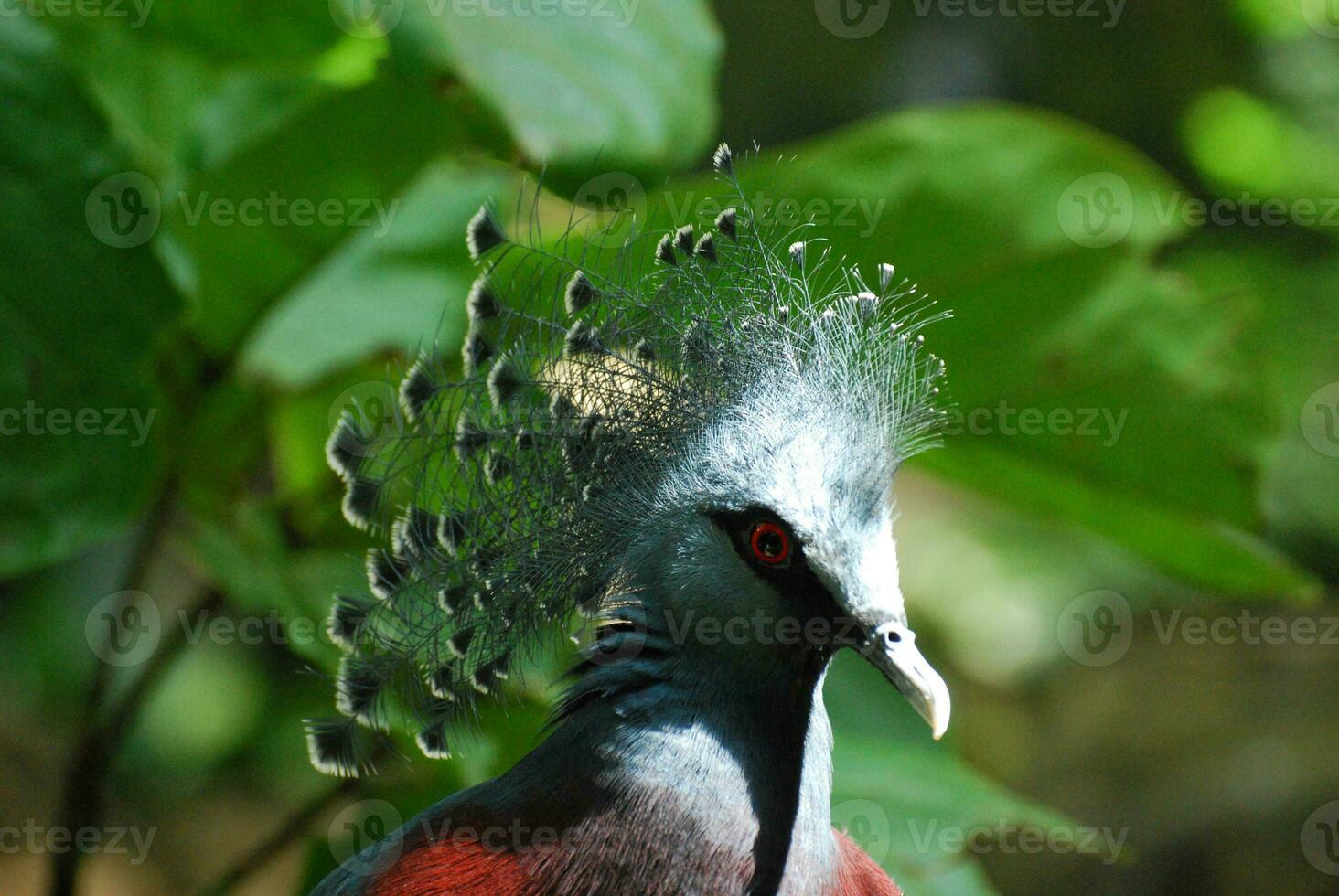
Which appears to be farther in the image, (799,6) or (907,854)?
(799,6)

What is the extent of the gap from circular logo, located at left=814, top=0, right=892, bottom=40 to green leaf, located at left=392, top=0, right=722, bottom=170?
2.55 m

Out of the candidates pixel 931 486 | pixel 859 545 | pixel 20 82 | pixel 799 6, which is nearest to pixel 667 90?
pixel 859 545

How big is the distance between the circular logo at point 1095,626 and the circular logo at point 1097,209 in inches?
61.9

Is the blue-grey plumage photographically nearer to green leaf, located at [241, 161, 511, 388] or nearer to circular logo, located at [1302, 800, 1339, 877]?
green leaf, located at [241, 161, 511, 388]

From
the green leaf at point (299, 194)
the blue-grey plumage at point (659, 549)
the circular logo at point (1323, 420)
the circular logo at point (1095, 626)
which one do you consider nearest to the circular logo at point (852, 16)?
the circular logo at point (1323, 420)

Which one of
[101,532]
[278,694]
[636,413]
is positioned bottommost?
[278,694]

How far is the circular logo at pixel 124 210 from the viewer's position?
1.51 m

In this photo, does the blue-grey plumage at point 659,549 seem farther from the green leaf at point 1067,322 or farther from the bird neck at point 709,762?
the green leaf at point 1067,322

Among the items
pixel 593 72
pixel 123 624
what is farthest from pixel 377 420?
pixel 123 624

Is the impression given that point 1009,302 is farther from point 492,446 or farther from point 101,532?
point 101,532

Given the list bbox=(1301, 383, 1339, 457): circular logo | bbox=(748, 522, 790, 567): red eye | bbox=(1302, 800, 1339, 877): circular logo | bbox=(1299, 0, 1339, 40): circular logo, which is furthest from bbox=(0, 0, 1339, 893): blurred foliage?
bbox=(1302, 800, 1339, 877): circular logo

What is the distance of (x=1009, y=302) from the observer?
1.59m

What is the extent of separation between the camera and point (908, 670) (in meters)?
1.01

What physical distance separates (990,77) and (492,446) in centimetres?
326
